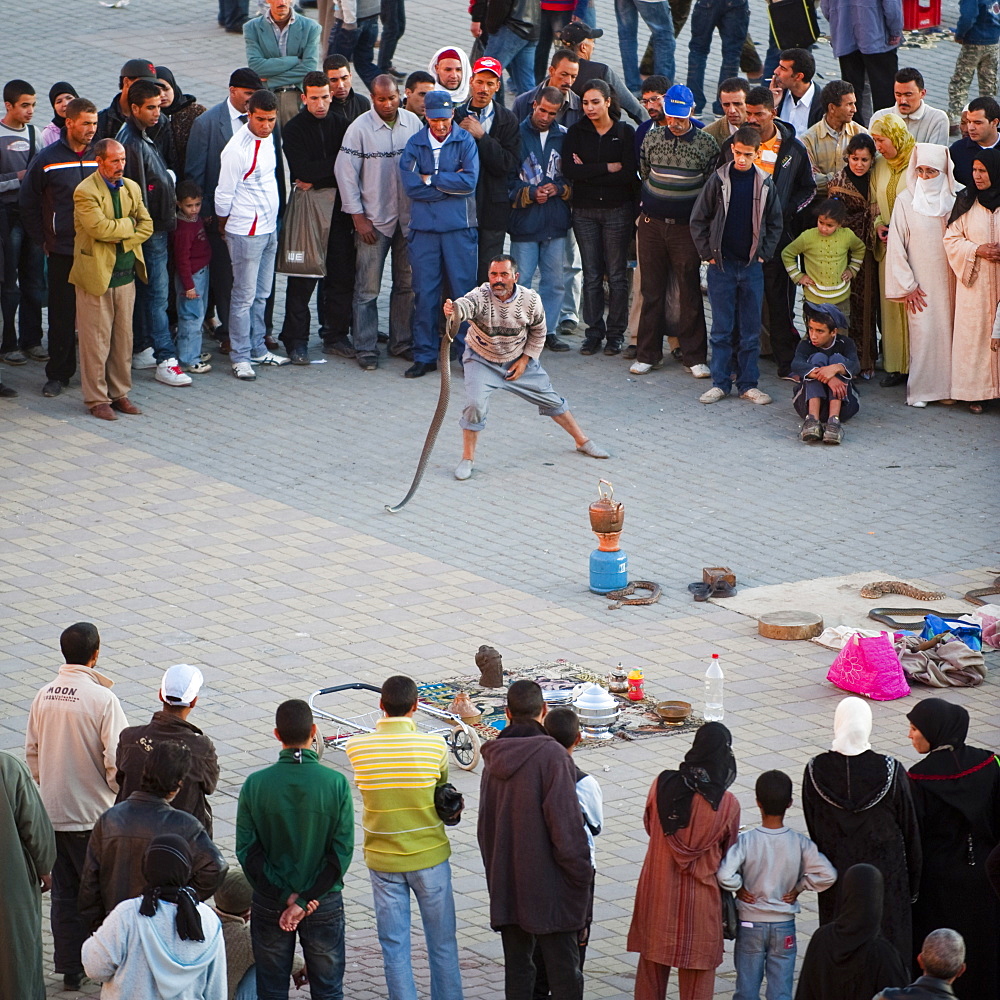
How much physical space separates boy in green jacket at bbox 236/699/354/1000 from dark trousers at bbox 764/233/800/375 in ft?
29.9

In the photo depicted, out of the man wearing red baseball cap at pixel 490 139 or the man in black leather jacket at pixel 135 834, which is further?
the man wearing red baseball cap at pixel 490 139

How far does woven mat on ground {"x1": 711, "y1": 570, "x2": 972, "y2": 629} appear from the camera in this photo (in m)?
11.1

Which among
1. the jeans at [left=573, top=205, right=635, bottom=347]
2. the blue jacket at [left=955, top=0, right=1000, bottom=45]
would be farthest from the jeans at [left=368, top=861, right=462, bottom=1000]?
the blue jacket at [left=955, top=0, right=1000, bottom=45]

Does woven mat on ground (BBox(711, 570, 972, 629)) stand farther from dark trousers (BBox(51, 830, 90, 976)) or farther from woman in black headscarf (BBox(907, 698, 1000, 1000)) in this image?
dark trousers (BBox(51, 830, 90, 976))

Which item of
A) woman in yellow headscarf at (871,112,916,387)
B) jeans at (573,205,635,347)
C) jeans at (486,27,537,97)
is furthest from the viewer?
jeans at (486,27,537,97)

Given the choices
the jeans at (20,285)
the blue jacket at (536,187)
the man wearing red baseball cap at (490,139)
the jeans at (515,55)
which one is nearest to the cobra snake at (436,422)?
the man wearing red baseball cap at (490,139)

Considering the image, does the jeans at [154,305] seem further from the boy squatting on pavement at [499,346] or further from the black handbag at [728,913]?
the black handbag at [728,913]

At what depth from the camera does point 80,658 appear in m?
7.43

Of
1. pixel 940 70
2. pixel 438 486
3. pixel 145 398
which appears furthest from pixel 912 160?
pixel 940 70

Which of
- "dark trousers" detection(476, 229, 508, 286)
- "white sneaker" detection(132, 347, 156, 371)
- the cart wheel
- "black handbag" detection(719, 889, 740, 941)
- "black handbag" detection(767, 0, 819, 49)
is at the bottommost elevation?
the cart wheel

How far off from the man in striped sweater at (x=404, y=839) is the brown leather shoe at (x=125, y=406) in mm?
7801

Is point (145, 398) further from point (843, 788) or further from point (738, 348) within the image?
point (843, 788)

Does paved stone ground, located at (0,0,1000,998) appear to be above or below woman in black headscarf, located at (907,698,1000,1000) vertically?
below

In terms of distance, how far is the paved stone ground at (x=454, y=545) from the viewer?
9523 mm
